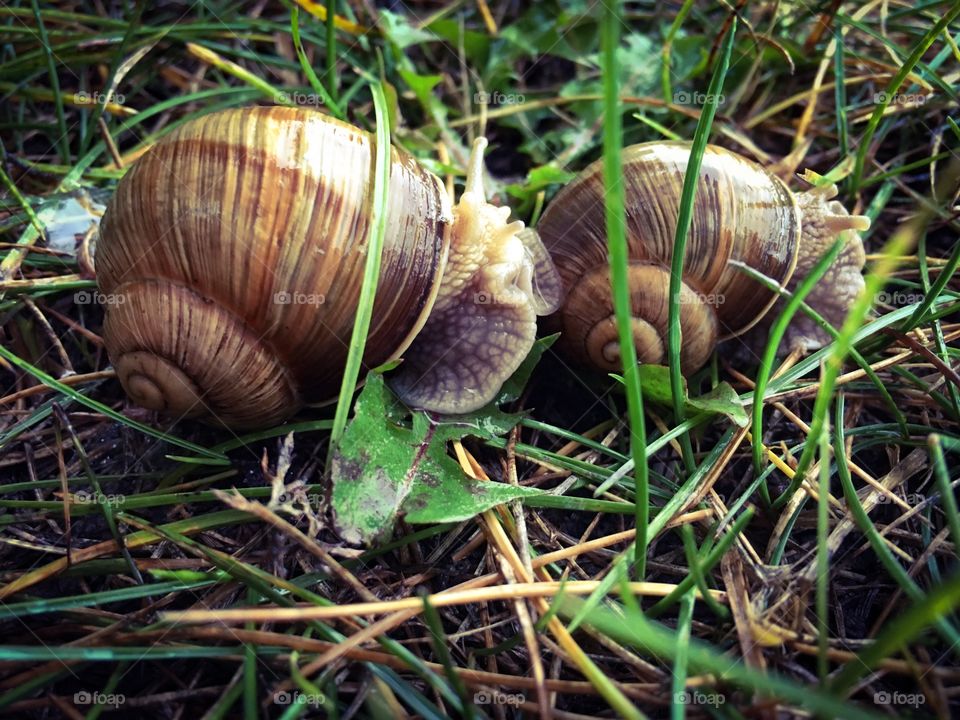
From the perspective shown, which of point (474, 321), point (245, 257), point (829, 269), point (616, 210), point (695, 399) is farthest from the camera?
point (829, 269)

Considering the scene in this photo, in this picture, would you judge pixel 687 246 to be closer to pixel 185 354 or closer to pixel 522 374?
pixel 522 374

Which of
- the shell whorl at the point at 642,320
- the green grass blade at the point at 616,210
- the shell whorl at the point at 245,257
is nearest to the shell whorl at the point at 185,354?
the shell whorl at the point at 245,257

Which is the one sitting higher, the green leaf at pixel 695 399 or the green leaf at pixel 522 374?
the green leaf at pixel 695 399

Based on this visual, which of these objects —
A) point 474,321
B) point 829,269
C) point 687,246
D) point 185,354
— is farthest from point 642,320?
point 185,354

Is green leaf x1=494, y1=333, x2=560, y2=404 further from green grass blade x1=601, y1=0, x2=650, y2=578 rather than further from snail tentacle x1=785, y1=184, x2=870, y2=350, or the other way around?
snail tentacle x1=785, y1=184, x2=870, y2=350

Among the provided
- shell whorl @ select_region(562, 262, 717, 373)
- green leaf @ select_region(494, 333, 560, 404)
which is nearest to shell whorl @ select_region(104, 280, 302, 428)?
green leaf @ select_region(494, 333, 560, 404)

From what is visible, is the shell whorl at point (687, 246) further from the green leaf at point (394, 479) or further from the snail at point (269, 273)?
the green leaf at point (394, 479)

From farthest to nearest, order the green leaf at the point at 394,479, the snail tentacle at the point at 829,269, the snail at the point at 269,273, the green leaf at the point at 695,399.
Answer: the snail tentacle at the point at 829,269 → the green leaf at the point at 695,399 → the snail at the point at 269,273 → the green leaf at the point at 394,479
